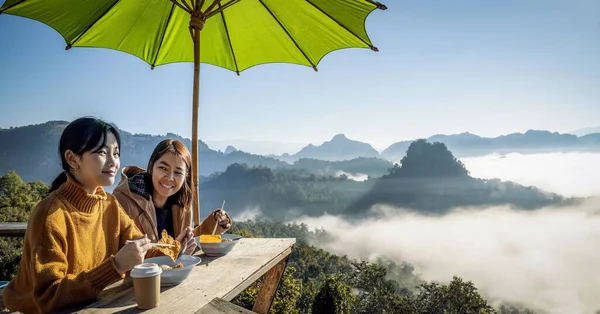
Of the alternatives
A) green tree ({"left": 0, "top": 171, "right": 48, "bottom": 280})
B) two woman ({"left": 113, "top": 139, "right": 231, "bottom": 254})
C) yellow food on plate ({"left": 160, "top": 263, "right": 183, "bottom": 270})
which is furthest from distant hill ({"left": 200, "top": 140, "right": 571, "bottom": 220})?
yellow food on plate ({"left": 160, "top": 263, "right": 183, "bottom": 270})

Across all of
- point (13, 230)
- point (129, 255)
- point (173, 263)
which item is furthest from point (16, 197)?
point (129, 255)

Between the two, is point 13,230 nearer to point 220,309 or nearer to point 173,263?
point 173,263

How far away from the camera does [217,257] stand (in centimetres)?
243

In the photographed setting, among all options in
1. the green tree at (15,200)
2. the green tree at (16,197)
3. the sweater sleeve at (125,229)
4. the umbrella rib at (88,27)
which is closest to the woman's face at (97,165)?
the sweater sleeve at (125,229)

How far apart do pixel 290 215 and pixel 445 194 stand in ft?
179

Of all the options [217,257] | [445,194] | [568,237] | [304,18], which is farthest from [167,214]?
[568,237]

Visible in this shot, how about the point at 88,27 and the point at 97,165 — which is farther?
the point at 88,27

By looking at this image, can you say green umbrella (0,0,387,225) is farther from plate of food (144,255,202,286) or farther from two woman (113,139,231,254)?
plate of food (144,255,202,286)

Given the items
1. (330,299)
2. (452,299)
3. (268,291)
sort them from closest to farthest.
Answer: (268,291) < (330,299) < (452,299)

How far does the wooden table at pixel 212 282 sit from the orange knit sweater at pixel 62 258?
11cm

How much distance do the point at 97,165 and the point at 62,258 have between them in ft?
1.30

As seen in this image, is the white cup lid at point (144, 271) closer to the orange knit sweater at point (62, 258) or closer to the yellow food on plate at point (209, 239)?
the orange knit sweater at point (62, 258)

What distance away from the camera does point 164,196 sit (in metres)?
2.63

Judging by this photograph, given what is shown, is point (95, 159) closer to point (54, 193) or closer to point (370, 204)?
point (54, 193)
